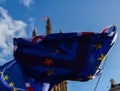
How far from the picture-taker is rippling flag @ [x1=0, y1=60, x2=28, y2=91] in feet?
82.3

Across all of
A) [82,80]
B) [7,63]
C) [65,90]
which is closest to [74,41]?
[82,80]

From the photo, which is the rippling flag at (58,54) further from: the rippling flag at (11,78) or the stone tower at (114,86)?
the stone tower at (114,86)

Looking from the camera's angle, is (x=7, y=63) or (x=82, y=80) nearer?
(x=82, y=80)

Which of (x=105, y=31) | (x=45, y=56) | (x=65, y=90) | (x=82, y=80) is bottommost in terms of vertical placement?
(x=82, y=80)

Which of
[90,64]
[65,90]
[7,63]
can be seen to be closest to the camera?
[90,64]

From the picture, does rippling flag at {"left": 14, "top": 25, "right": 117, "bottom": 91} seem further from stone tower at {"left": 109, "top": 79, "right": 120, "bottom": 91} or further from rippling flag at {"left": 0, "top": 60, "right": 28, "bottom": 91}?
stone tower at {"left": 109, "top": 79, "right": 120, "bottom": 91}

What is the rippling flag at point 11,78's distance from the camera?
2509 centimetres

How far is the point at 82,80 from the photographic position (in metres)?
19.9

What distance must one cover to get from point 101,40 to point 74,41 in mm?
1429

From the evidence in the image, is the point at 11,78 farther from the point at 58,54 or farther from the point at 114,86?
the point at 114,86

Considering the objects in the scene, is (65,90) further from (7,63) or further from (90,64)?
(90,64)

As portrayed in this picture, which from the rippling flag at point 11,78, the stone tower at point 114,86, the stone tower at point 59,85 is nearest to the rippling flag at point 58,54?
the rippling flag at point 11,78

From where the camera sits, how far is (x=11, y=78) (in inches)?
1009

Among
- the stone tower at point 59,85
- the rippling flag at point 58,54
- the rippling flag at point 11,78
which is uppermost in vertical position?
the stone tower at point 59,85
